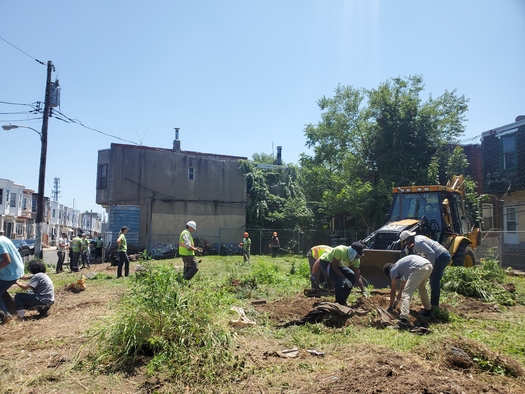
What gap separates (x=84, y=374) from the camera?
458cm

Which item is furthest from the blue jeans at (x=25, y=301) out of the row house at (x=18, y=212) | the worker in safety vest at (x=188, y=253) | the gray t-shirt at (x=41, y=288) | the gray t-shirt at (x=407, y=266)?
the row house at (x=18, y=212)

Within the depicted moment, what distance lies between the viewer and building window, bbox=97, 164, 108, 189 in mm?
26625

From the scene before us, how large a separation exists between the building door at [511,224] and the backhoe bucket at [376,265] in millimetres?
11655

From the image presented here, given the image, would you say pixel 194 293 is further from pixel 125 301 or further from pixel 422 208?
pixel 422 208

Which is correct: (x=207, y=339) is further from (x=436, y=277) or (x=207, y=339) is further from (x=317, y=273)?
(x=436, y=277)

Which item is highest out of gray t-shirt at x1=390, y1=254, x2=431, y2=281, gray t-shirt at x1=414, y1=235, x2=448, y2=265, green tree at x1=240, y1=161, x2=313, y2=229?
green tree at x1=240, y1=161, x2=313, y2=229

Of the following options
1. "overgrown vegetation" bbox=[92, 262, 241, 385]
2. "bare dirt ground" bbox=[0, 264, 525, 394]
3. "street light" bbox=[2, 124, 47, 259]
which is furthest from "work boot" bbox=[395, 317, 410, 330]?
"street light" bbox=[2, 124, 47, 259]

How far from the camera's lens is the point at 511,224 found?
19172 mm

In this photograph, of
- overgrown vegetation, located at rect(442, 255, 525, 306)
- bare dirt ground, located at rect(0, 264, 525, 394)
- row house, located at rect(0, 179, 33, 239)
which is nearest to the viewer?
bare dirt ground, located at rect(0, 264, 525, 394)

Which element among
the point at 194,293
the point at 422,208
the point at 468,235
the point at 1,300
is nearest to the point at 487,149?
the point at 468,235

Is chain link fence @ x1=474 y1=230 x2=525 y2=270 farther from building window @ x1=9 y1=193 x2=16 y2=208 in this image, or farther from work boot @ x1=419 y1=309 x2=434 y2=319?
building window @ x1=9 y1=193 x2=16 y2=208

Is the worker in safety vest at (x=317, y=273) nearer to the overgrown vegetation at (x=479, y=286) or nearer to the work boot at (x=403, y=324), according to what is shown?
the work boot at (x=403, y=324)

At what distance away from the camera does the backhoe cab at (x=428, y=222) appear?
36.8ft

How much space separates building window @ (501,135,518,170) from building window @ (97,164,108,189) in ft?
74.0
